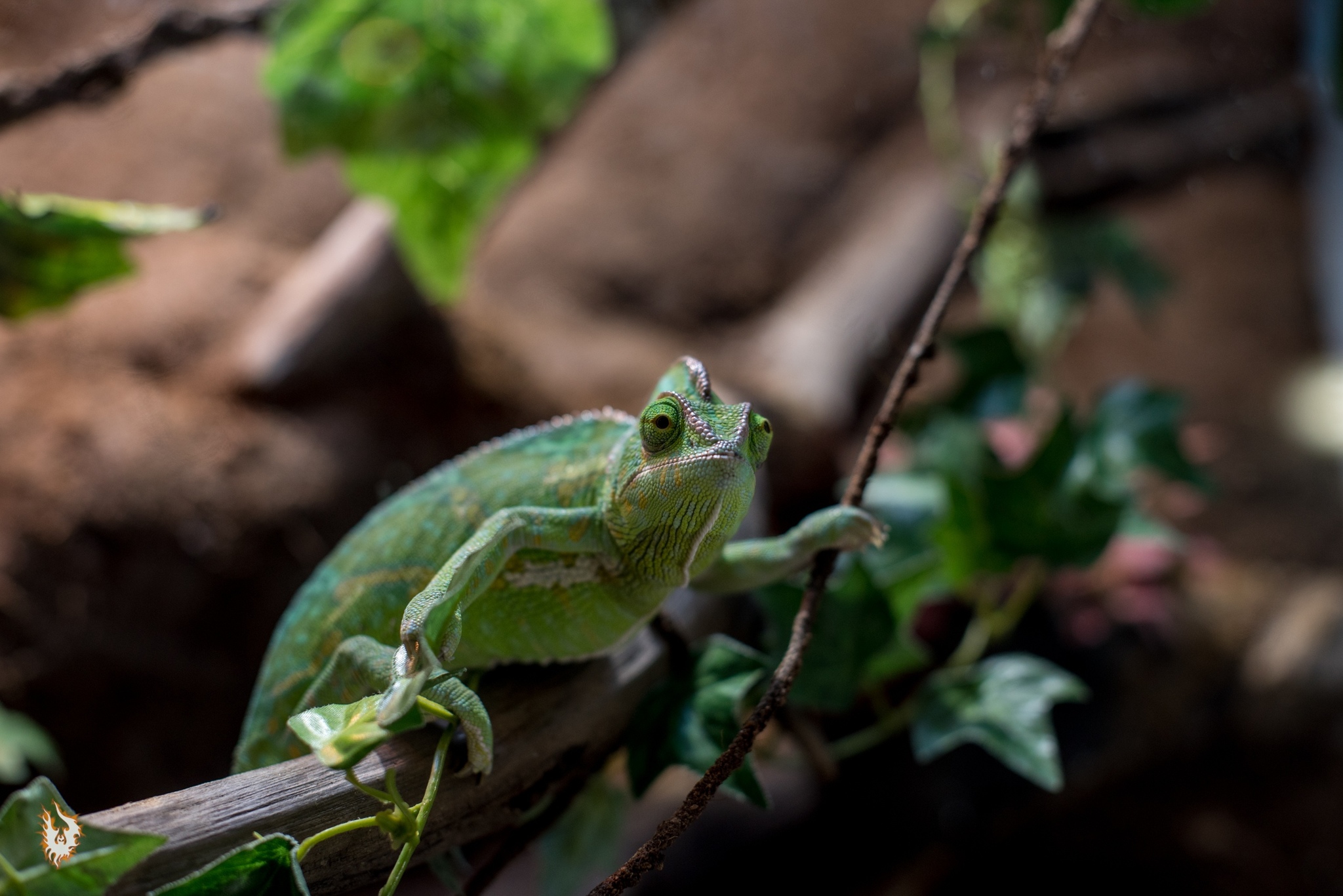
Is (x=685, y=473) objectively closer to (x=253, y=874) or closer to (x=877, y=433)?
(x=877, y=433)

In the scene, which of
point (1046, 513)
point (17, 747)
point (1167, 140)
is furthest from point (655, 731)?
point (1167, 140)

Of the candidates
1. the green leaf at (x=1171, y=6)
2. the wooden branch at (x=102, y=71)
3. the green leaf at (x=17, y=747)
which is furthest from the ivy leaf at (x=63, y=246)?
the green leaf at (x=1171, y=6)

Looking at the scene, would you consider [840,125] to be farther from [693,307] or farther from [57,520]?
[57,520]

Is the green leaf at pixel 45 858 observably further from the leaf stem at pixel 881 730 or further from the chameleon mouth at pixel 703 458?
the leaf stem at pixel 881 730

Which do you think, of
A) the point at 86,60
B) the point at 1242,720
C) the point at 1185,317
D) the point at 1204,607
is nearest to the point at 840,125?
the point at 1185,317

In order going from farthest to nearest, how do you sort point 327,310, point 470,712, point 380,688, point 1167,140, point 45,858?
point 1167,140
point 327,310
point 380,688
point 470,712
point 45,858

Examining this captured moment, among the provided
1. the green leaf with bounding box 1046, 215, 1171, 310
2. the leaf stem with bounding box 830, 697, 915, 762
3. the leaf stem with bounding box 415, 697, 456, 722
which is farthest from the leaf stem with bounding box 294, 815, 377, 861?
the green leaf with bounding box 1046, 215, 1171, 310
